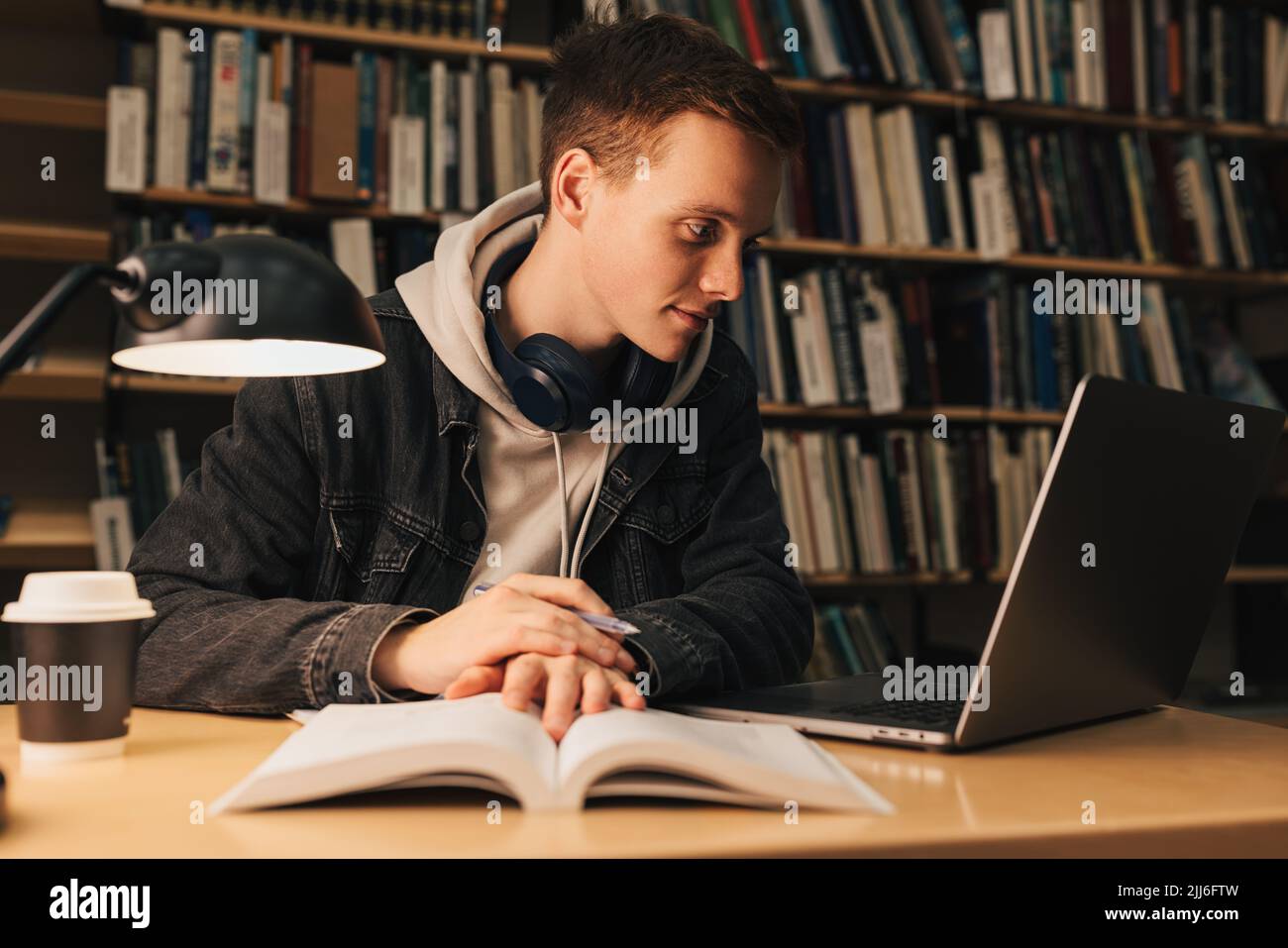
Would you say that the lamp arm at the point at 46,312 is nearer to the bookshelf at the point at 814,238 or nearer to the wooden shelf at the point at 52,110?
the bookshelf at the point at 814,238

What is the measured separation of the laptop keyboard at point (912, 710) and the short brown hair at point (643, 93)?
59 centimetres

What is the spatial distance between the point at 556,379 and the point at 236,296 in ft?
1.85

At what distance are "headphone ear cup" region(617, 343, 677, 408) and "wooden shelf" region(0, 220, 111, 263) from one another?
1323 mm

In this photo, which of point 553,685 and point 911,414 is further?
point 911,414

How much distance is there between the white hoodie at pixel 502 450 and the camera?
1220 mm

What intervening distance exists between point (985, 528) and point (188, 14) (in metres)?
1.96

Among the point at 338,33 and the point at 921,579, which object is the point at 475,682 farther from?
the point at 921,579

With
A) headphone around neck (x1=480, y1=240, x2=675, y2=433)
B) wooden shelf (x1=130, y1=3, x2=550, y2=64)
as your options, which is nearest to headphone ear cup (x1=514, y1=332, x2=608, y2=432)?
headphone around neck (x1=480, y1=240, x2=675, y2=433)

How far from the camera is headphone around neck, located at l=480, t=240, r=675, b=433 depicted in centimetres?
118

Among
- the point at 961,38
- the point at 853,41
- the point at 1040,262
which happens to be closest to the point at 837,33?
the point at 853,41

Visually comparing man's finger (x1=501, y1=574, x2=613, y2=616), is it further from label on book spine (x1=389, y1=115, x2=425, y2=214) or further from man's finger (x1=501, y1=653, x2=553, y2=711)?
label on book spine (x1=389, y1=115, x2=425, y2=214)

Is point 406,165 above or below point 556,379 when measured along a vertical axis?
above

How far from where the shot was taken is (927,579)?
8.46 ft

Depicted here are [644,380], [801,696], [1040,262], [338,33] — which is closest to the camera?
[801,696]
